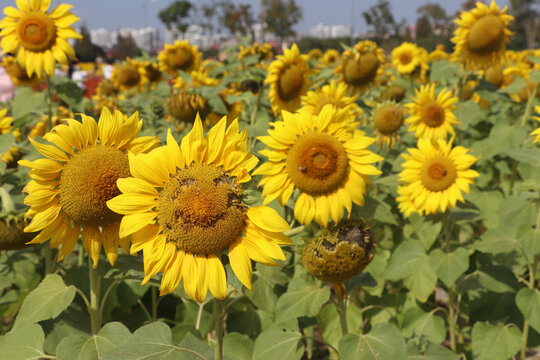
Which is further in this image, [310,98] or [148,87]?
[148,87]

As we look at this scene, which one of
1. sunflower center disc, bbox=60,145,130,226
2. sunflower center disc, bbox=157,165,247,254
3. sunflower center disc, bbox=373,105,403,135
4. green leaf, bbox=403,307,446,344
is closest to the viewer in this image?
sunflower center disc, bbox=157,165,247,254

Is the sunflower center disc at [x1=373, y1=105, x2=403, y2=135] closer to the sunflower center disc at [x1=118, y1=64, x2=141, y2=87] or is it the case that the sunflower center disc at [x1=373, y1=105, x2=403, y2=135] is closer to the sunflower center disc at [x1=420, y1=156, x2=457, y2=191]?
the sunflower center disc at [x1=420, y1=156, x2=457, y2=191]

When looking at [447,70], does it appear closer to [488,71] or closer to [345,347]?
[488,71]

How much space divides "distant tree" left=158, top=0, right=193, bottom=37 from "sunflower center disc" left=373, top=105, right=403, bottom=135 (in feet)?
149

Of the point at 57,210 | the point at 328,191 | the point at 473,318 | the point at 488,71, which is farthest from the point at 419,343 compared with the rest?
the point at 488,71

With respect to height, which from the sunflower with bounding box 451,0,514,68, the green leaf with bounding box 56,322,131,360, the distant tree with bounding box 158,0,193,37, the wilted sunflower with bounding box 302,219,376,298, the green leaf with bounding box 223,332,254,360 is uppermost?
the sunflower with bounding box 451,0,514,68

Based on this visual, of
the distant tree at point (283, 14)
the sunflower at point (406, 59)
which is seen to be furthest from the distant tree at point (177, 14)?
the sunflower at point (406, 59)

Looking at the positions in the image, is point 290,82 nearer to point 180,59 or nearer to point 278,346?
point 180,59

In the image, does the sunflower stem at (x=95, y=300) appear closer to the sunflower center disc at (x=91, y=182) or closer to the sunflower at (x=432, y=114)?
the sunflower center disc at (x=91, y=182)

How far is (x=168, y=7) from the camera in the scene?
4956cm

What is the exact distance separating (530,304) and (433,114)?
170cm

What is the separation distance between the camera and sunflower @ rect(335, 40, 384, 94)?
4.09 m

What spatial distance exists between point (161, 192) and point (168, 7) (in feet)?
173

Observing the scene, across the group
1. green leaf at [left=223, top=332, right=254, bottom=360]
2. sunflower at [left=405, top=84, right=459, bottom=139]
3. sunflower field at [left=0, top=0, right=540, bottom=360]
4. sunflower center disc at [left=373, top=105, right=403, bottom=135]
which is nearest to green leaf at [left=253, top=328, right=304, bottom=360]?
sunflower field at [left=0, top=0, right=540, bottom=360]
